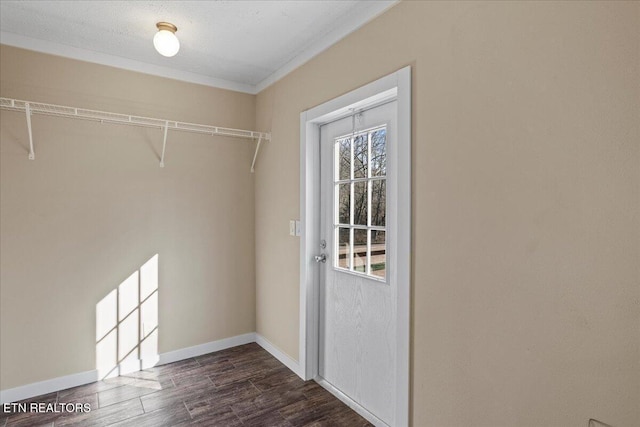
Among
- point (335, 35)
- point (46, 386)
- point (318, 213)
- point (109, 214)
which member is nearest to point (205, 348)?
point (46, 386)

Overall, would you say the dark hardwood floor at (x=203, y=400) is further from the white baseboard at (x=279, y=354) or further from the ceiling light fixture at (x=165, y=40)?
the ceiling light fixture at (x=165, y=40)

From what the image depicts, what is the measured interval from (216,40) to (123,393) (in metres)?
2.51

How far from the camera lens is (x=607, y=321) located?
1.10m

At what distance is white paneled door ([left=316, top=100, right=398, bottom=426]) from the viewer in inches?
78.7

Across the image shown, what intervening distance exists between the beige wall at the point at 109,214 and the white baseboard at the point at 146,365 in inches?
1.7

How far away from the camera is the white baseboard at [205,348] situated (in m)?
2.88

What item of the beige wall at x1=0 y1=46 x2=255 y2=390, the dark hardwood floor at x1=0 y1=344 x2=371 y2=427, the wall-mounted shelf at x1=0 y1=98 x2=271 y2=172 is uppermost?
the wall-mounted shelf at x1=0 y1=98 x2=271 y2=172

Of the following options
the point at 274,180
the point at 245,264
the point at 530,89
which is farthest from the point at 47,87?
the point at 530,89

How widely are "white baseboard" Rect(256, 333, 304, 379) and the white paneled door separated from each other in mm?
221

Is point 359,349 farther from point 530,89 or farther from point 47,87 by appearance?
point 47,87

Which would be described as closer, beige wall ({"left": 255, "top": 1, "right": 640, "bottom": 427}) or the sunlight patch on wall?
beige wall ({"left": 255, "top": 1, "right": 640, "bottom": 427})

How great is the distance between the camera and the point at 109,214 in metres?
2.62

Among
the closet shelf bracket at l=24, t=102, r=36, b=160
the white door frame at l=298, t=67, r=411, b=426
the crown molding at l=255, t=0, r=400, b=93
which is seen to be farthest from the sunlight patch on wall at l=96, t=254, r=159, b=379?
the crown molding at l=255, t=0, r=400, b=93

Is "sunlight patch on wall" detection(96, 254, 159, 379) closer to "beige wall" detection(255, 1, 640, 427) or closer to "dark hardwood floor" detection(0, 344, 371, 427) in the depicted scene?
"dark hardwood floor" detection(0, 344, 371, 427)
